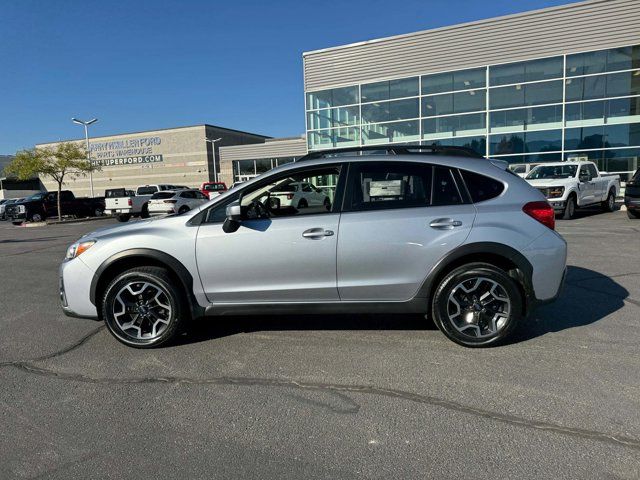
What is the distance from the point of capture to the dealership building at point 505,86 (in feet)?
69.7

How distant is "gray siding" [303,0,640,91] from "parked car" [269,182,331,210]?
22.5m

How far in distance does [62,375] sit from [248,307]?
165cm

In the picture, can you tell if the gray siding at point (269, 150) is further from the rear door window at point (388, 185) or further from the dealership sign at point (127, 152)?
the rear door window at point (388, 185)

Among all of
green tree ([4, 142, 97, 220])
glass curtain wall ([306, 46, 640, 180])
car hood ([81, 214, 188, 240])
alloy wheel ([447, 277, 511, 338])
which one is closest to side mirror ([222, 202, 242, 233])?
car hood ([81, 214, 188, 240])

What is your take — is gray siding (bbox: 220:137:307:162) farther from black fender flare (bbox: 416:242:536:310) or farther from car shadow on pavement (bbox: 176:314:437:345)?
black fender flare (bbox: 416:242:536:310)

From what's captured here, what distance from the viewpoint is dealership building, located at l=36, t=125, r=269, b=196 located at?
5647 centimetres

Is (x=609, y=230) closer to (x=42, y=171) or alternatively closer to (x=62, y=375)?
(x=62, y=375)

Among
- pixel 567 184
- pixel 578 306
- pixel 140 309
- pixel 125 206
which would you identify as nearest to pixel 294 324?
pixel 140 309

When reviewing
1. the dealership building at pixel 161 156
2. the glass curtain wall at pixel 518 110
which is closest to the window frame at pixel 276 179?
the glass curtain wall at pixel 518 110

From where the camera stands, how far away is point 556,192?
13.9 m

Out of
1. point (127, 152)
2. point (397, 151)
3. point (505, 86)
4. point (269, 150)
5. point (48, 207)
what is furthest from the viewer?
point (127, 152)

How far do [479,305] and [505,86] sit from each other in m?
22.6

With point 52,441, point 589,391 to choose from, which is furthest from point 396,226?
point 52,441

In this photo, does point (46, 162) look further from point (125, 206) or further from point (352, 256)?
point (352, 256)
